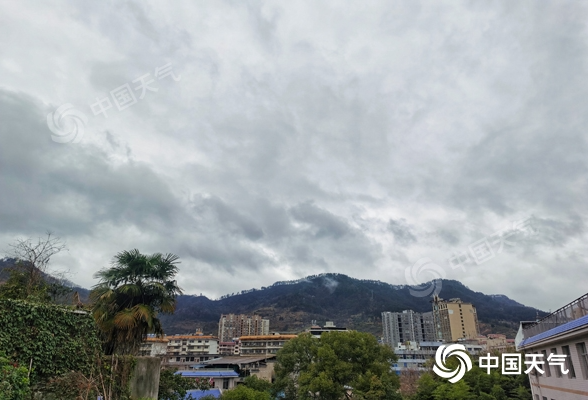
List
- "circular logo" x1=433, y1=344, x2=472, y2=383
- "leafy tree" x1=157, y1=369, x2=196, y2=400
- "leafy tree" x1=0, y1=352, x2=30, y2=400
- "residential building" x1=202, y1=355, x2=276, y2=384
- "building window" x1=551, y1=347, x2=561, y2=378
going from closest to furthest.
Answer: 1. "leafy tree" x1=0, y1=352, x2=30, y2=400
2. "leafy tree" x1=157, y1=369, x2=196, y2=400
3. "building window" x1=551, y1=347, x2=561, y2=378
4. "circular logo" x1=433, y1=344, x2=472, y2=383
5. "residential building" x1=202, y1=355, x2=276, y2=384

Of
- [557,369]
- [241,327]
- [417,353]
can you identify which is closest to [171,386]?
[557,369]

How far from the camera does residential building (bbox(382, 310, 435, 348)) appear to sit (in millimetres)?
131375

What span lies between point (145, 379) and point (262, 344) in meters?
68.0

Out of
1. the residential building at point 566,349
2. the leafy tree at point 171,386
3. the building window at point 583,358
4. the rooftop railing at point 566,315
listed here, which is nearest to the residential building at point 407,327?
the residential building at point 566,349

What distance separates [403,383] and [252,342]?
36171 millimetres

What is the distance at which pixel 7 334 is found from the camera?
827 centimetres

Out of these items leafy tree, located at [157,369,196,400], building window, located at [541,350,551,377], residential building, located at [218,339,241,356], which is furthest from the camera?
residential building, located at [218,339,241,356]

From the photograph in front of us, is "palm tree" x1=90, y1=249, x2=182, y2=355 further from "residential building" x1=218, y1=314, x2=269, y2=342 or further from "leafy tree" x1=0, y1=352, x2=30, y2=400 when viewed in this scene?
"residential building" x1=218, y1=314, x2=269, y2=342

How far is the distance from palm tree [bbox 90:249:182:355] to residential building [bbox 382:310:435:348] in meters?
132

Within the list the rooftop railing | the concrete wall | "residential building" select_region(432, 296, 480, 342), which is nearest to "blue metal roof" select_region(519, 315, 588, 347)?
the rooftop railing

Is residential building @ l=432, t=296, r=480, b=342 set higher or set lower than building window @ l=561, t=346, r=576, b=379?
higher

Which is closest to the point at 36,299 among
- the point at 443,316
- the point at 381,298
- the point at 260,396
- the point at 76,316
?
the point at 76,316

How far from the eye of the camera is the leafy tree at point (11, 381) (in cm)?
712

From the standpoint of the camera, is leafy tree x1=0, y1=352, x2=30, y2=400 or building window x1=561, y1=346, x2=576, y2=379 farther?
building window x1=561, y1=346, x2=576, y2=379
